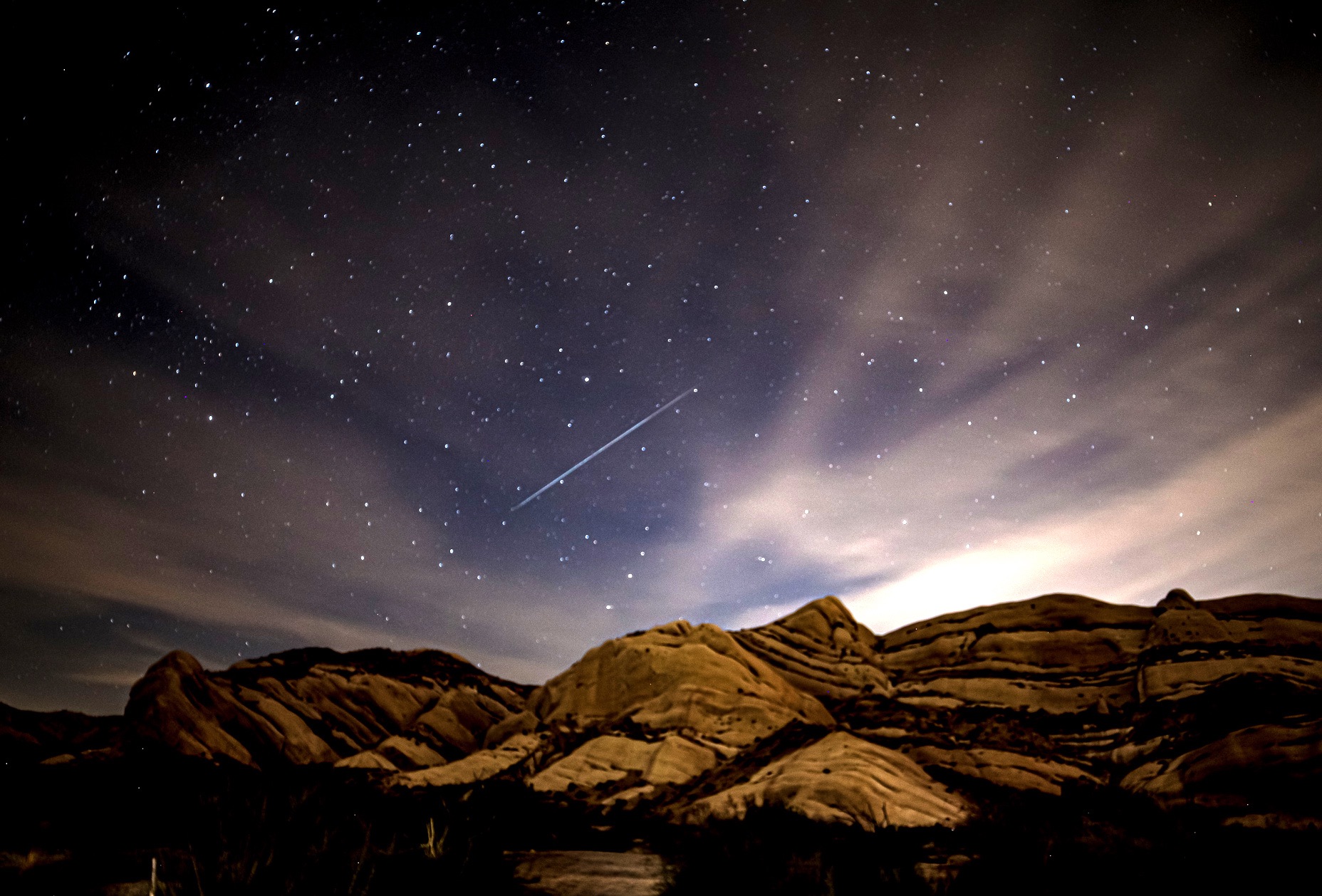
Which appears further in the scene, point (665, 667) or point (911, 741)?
point (665, 667)

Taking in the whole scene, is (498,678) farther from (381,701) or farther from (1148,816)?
(1148,816)

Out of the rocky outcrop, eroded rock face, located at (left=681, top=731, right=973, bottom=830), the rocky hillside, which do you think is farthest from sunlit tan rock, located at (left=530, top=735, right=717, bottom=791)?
the rocky outcrop

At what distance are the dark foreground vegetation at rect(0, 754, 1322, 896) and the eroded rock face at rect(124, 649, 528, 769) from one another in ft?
46.4

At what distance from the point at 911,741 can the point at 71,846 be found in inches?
785

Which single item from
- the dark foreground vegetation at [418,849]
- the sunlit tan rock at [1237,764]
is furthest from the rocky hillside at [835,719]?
the dark foreground vegetation at [418,849]

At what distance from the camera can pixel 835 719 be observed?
2708cm

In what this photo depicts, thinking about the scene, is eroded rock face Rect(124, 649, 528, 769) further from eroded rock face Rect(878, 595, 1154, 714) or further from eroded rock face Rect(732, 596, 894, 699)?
eroded rock face Rect(878, 595, 1154, 714)

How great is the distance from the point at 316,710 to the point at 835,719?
24.3 m

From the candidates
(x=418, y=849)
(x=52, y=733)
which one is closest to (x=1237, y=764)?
(x=418, y=849)

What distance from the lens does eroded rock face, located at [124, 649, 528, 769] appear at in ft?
81.3

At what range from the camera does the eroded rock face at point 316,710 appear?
24.8 m

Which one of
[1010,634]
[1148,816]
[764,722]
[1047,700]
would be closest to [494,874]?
[1148,816]

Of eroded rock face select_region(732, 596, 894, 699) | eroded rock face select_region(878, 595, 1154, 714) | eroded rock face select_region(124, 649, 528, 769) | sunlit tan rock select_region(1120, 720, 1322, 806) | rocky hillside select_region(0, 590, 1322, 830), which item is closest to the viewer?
sunlit tan rock select_region(1120, 720, 1322, 806)

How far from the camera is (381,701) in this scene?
113 feet
